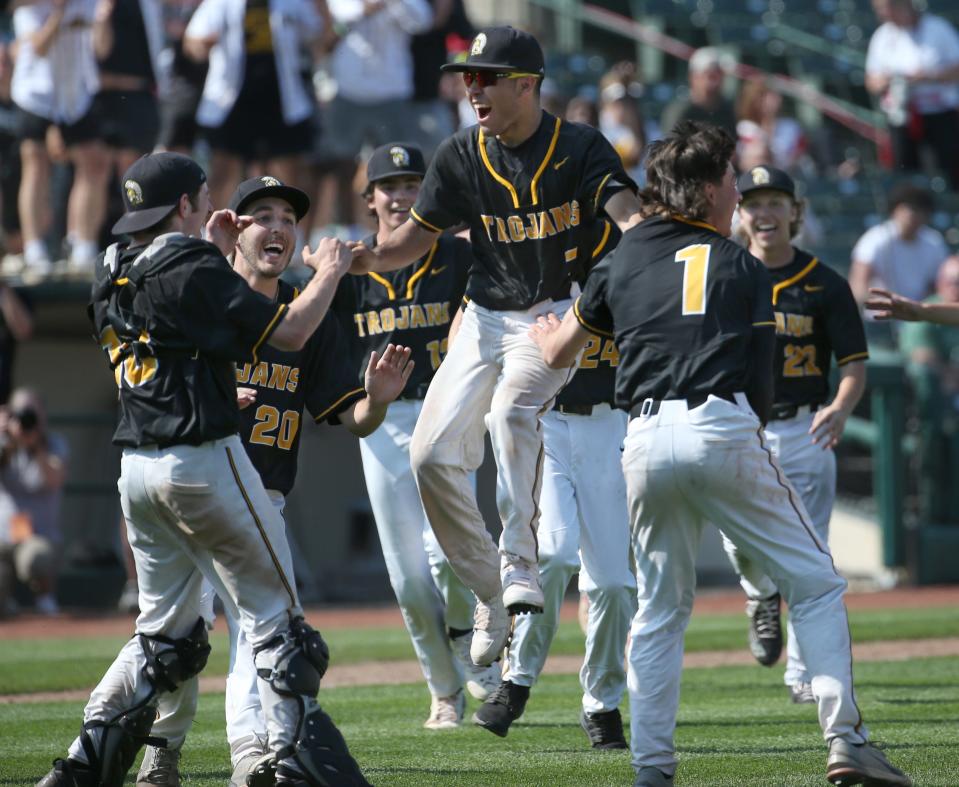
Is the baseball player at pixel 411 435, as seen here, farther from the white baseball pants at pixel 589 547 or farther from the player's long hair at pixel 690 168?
the player's long hair at pixel 690 168

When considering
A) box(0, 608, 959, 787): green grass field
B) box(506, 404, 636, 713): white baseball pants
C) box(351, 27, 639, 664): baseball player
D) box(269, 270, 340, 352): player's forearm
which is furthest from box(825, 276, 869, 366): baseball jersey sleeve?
box(269, 270, 340, 352): player's forearm

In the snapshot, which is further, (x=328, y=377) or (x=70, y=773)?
(x=328, y=377)

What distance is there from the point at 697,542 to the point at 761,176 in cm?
339

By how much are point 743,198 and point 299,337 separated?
3715 mm

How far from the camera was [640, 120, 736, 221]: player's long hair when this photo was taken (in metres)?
5.26

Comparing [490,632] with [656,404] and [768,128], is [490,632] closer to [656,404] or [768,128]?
[656,404]

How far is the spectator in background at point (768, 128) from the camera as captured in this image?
15.4 meters

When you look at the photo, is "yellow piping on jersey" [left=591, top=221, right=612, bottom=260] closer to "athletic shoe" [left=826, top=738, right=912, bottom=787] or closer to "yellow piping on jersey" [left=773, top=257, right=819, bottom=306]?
"yellow piping on jersey" [left=773, top=257, right=819, bottom=306]

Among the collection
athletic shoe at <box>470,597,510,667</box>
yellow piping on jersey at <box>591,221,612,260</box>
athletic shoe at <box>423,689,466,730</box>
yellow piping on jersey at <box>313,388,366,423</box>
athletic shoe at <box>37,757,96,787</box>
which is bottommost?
athletic shoe at <box>423,689,466,730</box>

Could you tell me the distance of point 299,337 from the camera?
17.0ft

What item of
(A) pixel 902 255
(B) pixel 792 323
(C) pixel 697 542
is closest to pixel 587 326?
(C) pixel 697 542

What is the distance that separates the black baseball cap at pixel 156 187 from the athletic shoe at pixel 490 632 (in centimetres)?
216

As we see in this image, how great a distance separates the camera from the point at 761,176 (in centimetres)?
816

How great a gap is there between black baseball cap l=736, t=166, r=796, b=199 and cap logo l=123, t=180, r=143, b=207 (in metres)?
3.75
